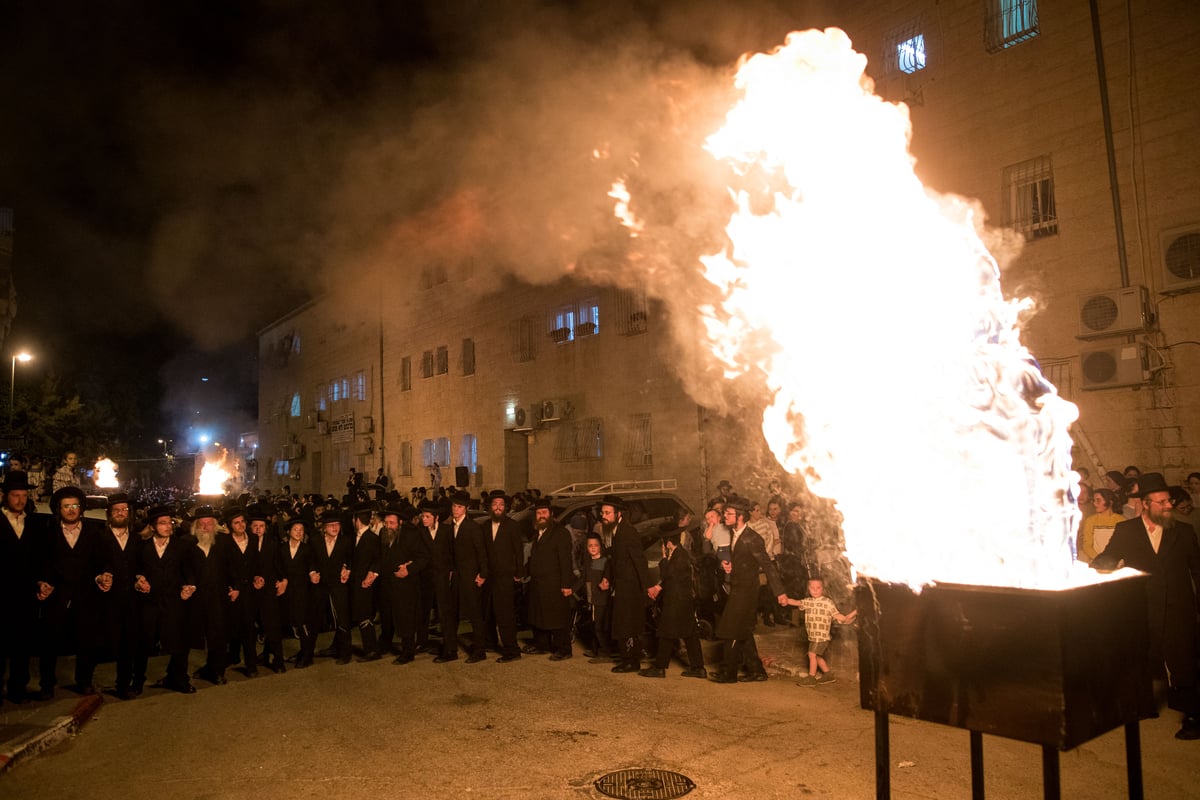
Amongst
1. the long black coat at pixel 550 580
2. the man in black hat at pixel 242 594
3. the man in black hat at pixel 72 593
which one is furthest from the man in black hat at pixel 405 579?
the man in black hat at pixel 72 593

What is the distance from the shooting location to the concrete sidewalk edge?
5.59 m

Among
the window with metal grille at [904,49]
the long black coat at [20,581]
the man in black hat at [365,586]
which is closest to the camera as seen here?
the long black coat at [20,581]

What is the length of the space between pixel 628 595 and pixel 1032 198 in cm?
883

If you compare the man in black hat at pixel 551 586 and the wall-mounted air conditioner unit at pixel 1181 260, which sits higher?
the wall-mounted air conditioner unit at pixel 1181 260

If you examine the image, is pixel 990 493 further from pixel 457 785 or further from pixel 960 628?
pixel 457 785

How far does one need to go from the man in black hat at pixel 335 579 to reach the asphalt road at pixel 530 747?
4.18 feet

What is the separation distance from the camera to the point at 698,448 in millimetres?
16547

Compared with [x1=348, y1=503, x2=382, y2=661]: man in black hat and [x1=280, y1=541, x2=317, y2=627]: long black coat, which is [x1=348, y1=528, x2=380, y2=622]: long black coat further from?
[x1=280, y1=541, x2=317, y2=627]: long black coat

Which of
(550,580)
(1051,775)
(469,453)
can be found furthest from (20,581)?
(469,453)

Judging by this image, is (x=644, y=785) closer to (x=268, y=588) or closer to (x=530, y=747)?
(x=530, y=747)

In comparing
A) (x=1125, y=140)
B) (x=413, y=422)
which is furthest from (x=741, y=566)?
(x=413, y=422)

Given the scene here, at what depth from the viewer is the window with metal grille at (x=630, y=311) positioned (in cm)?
1802

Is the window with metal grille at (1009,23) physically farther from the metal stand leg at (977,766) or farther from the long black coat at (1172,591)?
the metal stand leg at (977,766)

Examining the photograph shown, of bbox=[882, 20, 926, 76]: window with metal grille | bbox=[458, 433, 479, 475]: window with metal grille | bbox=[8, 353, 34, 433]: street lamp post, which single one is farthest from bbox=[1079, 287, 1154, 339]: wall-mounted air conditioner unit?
bbox=[8, 353, 34, 433]: street lamp post
